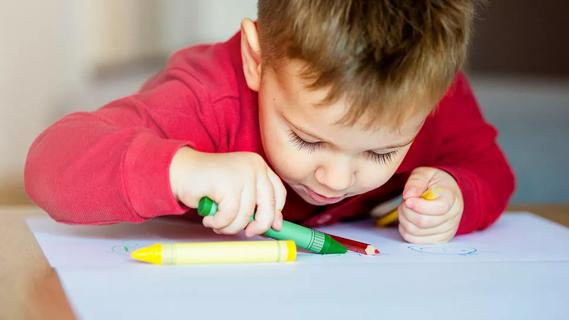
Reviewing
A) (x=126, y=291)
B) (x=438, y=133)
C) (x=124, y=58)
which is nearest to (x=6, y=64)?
(x=124, y=58)

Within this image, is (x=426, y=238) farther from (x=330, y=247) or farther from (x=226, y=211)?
(x=226, y=211)

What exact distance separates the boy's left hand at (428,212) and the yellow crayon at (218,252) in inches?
7.3

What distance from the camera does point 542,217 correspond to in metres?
1.13

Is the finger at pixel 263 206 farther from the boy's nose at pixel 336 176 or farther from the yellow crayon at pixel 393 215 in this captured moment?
the yellow crayon at pixel 393 215

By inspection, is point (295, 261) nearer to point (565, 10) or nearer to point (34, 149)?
point (34, 149)

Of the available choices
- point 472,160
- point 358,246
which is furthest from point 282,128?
point 472,160

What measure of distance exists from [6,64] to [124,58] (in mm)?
321

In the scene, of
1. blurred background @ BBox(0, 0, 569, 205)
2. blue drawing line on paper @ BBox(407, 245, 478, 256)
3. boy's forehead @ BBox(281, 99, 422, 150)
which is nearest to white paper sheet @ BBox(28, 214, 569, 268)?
blue drawing line on paper @ BBox(407, 245, 478, 256)

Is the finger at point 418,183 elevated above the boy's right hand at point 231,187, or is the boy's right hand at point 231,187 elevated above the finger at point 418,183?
the boy's right hand at point 231,187

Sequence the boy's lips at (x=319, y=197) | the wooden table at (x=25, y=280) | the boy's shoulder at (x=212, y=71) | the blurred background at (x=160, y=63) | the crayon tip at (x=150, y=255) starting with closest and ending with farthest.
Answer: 1. the wooden table at (x=25, y=280)
2. the crayon tip at (x=150, y=255)
3. the boy's lips at (x=319, y=197)
4. the boy's shoulder at (x=212, y=71)
5. the blurred background at (x=160, y=63)

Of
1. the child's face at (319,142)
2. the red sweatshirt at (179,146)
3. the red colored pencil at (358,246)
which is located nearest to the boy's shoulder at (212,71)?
the red sweatshirt at (179,146)

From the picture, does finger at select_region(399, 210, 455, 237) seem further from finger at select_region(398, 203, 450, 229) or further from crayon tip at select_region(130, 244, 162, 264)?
crayon tip at select_region(130, 244, 162, 264)

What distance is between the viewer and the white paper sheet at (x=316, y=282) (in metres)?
0.62

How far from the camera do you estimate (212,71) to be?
3.21 ft
